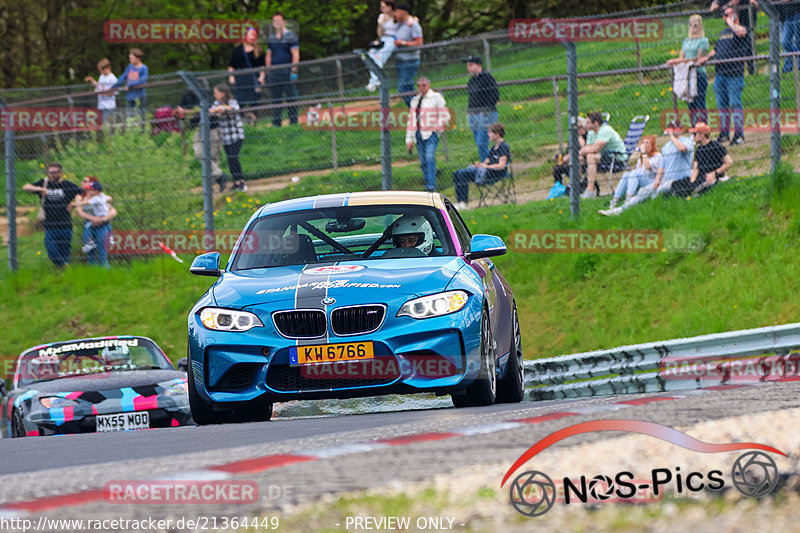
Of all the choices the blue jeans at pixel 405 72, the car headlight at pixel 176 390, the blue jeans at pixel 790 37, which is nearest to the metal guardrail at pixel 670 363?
the car headlight at pixel 176 390

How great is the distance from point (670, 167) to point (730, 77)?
1250mm

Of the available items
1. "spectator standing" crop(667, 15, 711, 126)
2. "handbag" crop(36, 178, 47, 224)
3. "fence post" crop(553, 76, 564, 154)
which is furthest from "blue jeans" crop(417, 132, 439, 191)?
"handbag" crop(36, 178, 47, 224)

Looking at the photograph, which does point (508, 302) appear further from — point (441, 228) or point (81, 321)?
point (81, 321)

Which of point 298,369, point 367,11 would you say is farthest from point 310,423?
point 367,11

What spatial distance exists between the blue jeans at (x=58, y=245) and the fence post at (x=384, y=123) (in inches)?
212

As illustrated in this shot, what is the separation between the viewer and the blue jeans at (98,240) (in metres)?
18.9

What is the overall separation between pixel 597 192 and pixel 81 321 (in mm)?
7612

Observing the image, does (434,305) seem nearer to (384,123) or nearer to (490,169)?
(490,169)

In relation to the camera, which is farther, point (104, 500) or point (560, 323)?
point (560, 323)

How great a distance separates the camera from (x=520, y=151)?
52.6 ft

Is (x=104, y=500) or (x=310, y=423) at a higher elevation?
(x=104, y=500)

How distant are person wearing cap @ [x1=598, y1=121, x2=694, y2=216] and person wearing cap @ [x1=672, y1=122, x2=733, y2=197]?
2.8 inches

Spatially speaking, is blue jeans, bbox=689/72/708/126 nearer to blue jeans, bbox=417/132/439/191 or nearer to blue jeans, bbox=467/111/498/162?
blue jeans, bbox=467/111/498/162

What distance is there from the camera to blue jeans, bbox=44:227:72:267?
19.2 meters
